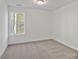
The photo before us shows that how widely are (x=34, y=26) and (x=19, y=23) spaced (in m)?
1.01

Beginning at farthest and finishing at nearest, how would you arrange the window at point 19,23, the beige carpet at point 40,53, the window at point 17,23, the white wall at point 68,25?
the window at point 19,23 < the window at point 17,23 < the white wall at point 68,25 < the beige carpet at point 40,53

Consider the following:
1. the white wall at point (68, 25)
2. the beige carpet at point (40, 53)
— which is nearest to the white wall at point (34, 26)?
the white wall at point (68, 25)

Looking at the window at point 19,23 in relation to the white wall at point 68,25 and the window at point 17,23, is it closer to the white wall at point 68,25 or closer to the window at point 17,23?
the window at point 17,23

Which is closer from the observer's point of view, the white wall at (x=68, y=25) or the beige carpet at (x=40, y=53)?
the beige carpet at (x=40, y=53)

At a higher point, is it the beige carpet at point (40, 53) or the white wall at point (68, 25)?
the white wall at point (68, 25)

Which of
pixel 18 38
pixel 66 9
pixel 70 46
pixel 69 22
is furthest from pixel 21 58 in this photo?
pixel 66 9

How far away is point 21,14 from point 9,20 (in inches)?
33.8

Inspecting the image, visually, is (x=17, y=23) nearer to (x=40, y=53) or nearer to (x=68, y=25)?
(x=40, y=53)

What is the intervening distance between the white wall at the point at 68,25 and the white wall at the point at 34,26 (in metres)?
0.77

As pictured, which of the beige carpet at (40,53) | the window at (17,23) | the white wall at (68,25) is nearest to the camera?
the beige carpet at (40,53)

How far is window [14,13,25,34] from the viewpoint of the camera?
4.91 m

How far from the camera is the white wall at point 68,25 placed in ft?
12.1

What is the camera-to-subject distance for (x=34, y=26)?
5.32 metres

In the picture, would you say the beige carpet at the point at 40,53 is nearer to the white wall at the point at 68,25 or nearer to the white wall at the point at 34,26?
the white wall at the point at 68,25
